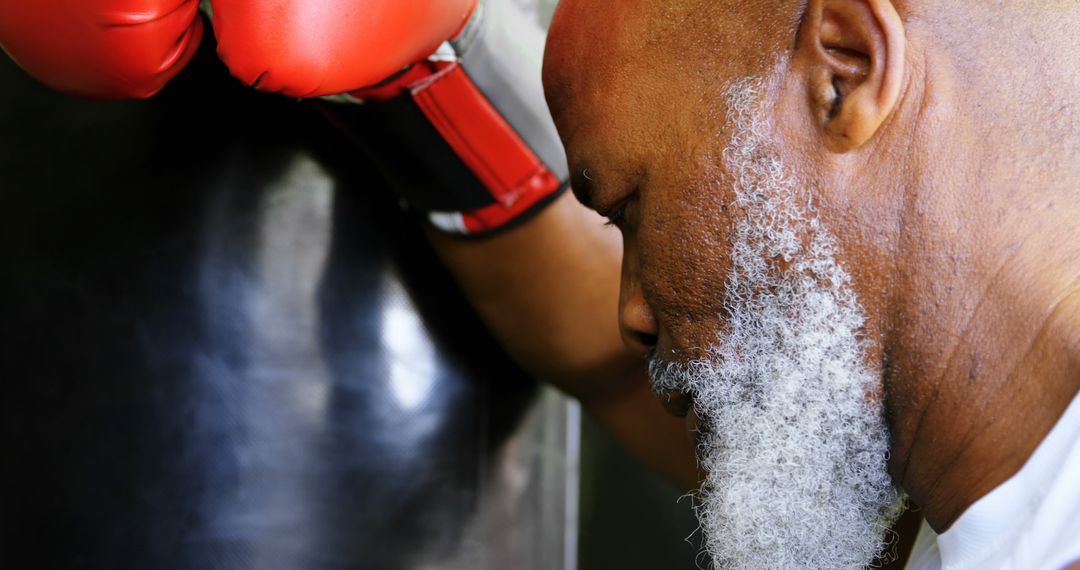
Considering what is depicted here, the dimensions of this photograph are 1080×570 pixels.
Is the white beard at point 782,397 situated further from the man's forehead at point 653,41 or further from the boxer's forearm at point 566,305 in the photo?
the boxer's forearm at point 566,305

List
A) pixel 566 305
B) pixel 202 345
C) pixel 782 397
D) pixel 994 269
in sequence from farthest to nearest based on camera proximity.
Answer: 1. pixel 566 305
2. pixel 202 345
3. pixel 782 397
4. pixel 994 269

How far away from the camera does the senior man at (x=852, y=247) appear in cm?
62

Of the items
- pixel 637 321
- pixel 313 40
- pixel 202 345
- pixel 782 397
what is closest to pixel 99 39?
pixel 313 40

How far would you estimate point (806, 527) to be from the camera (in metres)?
0.77

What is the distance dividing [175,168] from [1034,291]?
75 cm

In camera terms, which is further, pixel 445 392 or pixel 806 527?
pixel 445 392

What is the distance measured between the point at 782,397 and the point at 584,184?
0.22 metres

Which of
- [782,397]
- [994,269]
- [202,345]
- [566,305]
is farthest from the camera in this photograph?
[566,305]

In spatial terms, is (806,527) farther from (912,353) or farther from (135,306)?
(135,306)

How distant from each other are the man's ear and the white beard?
0.04 m

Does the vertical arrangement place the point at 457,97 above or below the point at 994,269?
below

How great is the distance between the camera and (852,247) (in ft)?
2.18

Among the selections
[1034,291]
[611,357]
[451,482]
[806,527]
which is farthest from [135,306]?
[1034,291]

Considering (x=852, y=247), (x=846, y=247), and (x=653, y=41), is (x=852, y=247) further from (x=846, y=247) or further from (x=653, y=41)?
(x=653, y=41)
